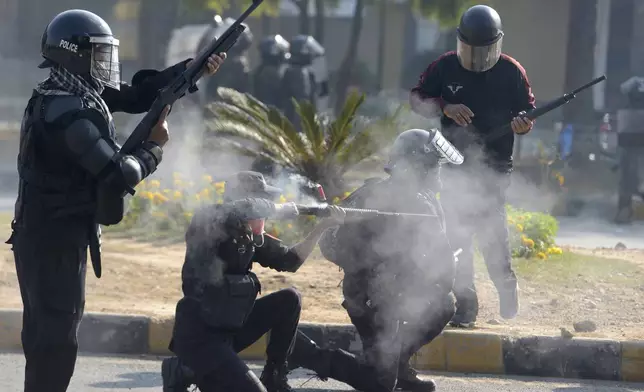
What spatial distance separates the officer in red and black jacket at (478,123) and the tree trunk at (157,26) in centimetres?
1427

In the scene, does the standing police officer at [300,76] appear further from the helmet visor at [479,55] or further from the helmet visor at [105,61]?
the helmet visor at [105,61]

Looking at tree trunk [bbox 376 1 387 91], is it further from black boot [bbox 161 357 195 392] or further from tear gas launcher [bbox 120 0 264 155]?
black boot [bbox 161 357 195 392]

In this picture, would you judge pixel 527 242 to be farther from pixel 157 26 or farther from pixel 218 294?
pixel 157 26

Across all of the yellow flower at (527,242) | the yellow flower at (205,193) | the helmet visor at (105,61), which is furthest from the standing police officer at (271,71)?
the helmet visor at (105,61)

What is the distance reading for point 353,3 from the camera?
1035 inches

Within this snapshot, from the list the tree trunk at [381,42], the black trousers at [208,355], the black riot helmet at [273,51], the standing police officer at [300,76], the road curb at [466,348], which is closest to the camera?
the black trousers at [208,355]

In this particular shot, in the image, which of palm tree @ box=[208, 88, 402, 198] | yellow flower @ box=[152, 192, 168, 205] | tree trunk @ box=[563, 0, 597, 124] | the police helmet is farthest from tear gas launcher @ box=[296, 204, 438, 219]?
tree trunk @ box=[563, 0, 597, 124]

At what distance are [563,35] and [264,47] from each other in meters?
10.7

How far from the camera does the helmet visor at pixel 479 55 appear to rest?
6.27m

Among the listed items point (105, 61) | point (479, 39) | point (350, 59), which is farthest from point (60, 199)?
point (350, 59)

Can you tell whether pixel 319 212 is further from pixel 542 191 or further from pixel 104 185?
pixel 542 191

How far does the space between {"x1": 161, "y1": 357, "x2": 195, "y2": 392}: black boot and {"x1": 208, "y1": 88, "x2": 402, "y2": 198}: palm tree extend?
5.28 m

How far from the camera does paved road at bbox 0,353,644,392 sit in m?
5.45

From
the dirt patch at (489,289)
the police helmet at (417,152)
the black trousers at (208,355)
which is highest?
the police helmet at (417,152)
